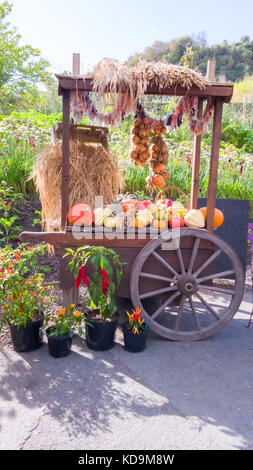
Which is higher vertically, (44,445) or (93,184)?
(93,184)

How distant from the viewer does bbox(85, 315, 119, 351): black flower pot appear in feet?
9.20

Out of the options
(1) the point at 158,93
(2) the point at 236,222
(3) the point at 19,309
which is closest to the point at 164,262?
(3) the point at 19,309

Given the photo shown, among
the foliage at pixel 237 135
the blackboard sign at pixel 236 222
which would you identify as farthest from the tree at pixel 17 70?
the blackboard sign at pixel 236 222

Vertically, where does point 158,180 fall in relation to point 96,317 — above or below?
above

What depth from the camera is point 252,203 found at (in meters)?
6.22

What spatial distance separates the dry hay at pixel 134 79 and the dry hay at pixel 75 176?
34.7 inches

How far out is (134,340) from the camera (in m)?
2.83

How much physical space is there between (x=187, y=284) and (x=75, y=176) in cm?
148

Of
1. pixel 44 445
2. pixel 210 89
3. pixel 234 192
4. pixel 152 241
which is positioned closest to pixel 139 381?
pixel 44 445

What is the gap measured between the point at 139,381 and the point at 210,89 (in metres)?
2.19

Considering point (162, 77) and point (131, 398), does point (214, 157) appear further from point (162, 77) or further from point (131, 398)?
point (131, 398)

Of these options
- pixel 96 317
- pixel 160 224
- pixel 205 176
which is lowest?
pixel 96 317

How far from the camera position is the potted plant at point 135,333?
2.80 meters
